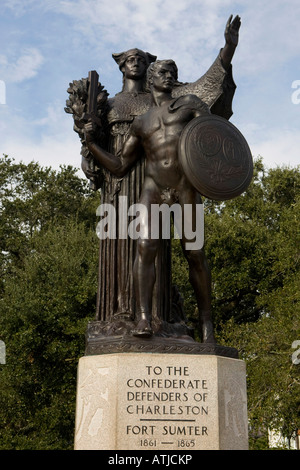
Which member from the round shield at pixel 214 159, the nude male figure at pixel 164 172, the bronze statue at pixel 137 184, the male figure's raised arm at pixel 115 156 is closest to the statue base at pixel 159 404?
the bronze statue at pixel 137 184

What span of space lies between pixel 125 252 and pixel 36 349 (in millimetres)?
13545

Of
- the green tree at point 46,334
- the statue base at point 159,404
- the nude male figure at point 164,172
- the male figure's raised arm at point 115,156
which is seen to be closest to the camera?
the statue base at point 159,404

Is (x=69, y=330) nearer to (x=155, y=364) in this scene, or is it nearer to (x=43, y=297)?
(x=43, y=297)

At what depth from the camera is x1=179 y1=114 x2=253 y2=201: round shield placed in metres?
6.24

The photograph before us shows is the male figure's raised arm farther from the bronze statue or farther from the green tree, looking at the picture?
the green tree

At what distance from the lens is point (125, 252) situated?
6.97 meters

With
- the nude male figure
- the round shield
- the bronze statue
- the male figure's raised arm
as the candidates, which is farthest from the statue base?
the male figure's raised arm

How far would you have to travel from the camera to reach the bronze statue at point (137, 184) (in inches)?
255

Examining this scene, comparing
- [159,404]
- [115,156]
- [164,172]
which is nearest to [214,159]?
[164,172]

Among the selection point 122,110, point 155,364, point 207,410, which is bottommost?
point 207,410

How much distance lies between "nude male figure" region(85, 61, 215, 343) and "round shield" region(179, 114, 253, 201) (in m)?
0.30

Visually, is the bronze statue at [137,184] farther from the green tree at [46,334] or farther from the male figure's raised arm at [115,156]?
the green tree at [46,334]

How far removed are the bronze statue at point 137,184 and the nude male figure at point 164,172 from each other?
1 cm
